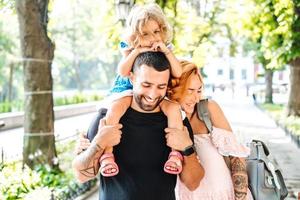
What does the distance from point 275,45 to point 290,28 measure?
1312 millimetres

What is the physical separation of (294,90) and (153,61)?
656 inches

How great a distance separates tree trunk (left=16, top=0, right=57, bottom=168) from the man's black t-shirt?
532 centimetres

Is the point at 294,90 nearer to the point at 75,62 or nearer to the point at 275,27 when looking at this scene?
the point at 275,27

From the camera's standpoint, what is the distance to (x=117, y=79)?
2.34 meters

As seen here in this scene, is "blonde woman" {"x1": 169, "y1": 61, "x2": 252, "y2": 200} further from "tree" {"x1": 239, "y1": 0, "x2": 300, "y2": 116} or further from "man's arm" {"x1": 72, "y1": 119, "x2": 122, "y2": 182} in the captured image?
"tree" {"x1": 239, "y1": 0, "x2": 300, "y2": 116}

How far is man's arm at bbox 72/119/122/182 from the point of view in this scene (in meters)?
2.00

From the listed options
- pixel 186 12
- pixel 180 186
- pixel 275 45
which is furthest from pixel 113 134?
pixel 186 12

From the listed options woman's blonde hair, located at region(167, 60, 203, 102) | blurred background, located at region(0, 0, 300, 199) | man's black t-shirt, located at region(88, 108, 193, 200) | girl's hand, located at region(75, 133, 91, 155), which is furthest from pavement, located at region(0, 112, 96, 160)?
man's black t-shirt, located at region(88, 108, 193, 200)

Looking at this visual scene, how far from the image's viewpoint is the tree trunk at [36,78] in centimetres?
710

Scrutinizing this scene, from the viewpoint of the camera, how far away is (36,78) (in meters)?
7.12

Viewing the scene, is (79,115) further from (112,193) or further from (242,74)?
(242,74)

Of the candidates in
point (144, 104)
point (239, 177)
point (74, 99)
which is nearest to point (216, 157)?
point (239, 177)

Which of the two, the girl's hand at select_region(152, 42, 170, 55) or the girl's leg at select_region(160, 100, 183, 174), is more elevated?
the girl's hand at select_region(152, 42, 170, 55)

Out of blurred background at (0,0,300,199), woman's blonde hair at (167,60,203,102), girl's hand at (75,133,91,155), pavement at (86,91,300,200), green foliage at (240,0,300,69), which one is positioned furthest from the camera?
green foliage at (240,0,300,69)
